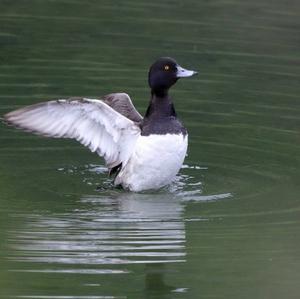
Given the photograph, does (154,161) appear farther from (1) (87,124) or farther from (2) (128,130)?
(1) (87,124)

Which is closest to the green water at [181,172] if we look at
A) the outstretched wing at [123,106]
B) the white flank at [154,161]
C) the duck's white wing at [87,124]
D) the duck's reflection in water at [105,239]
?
the duck's reflection in water at [105,239]

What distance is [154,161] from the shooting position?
12430mm

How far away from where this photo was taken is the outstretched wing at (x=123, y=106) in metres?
13.2

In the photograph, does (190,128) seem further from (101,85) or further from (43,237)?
(43,237)

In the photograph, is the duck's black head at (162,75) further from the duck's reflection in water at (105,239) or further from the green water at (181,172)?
the duck's reflection in water at (105,239)

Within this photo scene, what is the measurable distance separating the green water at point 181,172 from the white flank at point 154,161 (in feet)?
0.55

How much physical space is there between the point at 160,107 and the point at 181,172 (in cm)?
100

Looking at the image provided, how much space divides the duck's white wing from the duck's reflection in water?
0.76 m

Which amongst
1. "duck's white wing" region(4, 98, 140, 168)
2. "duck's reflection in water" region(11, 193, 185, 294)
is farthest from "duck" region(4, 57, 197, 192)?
"duck's reflection in water" region(11, 193, 185, 294)

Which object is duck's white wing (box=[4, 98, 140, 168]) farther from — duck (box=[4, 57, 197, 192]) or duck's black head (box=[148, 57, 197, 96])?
duck's black head (box=[148, 57, 197, 96])

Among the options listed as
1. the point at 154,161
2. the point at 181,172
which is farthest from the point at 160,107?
the point at 181,172

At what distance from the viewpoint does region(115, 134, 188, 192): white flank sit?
40.5ft

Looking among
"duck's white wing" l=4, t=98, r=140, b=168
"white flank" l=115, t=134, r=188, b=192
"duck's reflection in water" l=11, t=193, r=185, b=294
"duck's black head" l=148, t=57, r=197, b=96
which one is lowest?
"duck's reflection in water" l=11, t=193, r=185, b=294

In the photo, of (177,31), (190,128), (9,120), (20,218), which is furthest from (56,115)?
(177,31)
